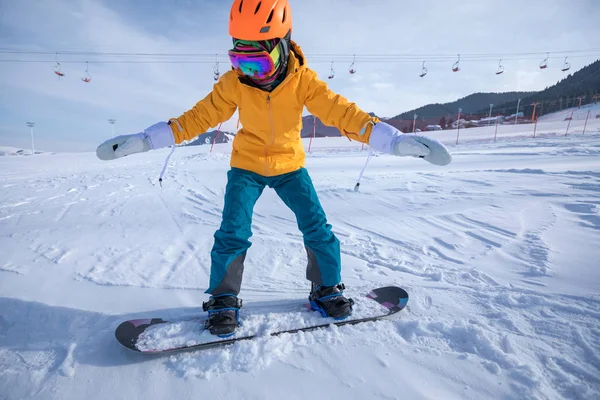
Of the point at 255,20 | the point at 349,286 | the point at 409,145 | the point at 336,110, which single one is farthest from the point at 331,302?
the point at 255,20

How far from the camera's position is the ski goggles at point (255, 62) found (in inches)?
70.9

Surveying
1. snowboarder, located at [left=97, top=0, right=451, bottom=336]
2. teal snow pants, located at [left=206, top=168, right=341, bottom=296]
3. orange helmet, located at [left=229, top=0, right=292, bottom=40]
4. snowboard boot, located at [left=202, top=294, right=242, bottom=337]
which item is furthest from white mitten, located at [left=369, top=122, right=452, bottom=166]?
snowboard boot, located at [left=202, top=294, right=242, bottom=337]

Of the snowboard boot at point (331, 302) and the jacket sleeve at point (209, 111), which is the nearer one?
the snowboard boot at point (331, 302)

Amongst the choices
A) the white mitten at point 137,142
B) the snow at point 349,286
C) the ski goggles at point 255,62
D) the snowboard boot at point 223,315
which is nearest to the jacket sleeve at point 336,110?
the ski goggles at point 255,62

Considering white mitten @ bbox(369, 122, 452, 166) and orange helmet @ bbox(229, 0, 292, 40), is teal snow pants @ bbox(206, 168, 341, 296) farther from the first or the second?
orange helmet @ bbox(229, 0, 292, 40)

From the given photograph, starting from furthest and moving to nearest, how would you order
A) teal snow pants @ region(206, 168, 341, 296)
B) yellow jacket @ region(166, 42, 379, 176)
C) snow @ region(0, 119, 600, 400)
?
yellow jacket @ region(166, 42, 379, 176) → teal snow pants @ region(206, 168, 341, 296) → snow @ region(0, 119, 600, 400)

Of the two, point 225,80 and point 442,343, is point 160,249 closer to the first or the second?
point 225,80

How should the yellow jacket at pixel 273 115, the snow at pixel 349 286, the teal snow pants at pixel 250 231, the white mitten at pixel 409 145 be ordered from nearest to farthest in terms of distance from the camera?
the snow at pixel 349 286
the white mitten at pixel 409 145
the teal snow pants at pixel 250 231
the yellow jacket at pixel 273 115

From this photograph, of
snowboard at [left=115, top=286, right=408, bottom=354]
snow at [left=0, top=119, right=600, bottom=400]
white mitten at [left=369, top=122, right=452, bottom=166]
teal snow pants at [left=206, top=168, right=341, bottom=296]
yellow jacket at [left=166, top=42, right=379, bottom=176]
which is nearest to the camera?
snow at [left=0, top=119, right=600, bottom=400]

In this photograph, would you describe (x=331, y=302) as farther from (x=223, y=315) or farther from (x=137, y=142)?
(x=137, y=142)

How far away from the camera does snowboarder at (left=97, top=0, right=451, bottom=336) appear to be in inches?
71.4

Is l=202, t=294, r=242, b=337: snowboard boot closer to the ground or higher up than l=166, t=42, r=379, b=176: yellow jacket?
closer to the ground

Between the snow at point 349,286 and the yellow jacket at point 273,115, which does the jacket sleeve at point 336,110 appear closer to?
the yellow jacket at point 273,115

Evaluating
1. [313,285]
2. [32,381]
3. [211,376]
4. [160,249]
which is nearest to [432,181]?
[313,285]
